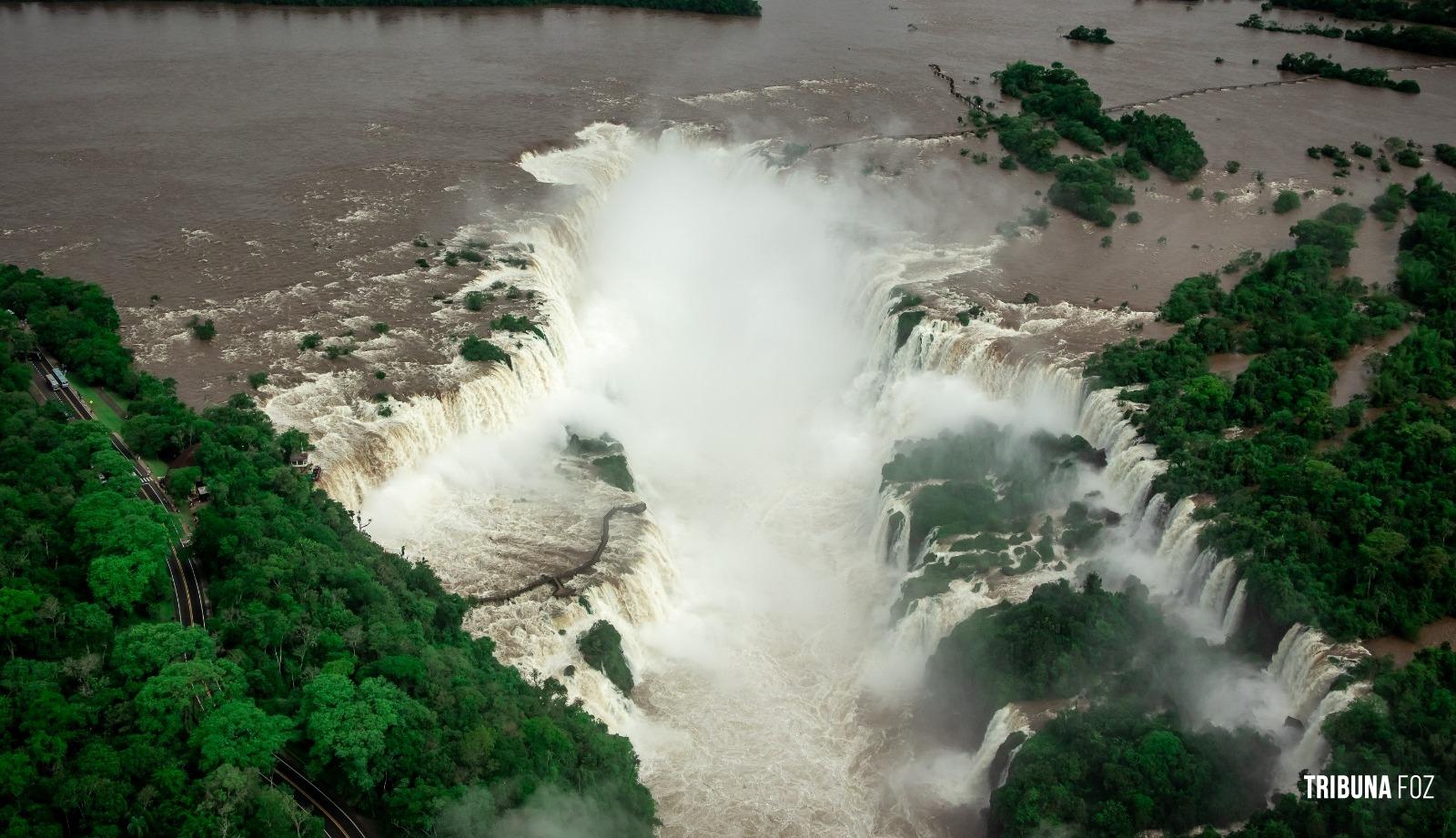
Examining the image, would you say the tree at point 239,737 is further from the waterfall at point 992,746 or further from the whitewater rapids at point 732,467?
the waterfall at point 992,746

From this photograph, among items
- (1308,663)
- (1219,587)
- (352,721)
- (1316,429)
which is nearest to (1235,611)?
(1219,587)

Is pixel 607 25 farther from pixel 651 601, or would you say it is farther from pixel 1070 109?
pixel 651 601

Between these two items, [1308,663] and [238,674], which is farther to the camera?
[1308,663]

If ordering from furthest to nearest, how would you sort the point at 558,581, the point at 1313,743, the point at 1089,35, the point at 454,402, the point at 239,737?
the point at 1089,35, the point at 454,402, the point at 558,581, the point at 1313,743, the point at 239,737

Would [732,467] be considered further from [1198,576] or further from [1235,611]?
[1235,611]

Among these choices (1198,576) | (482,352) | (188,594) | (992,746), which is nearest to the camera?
(188,594)

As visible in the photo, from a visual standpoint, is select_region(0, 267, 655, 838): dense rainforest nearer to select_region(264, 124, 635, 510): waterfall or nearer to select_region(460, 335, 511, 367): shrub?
select_region(264, 124, 635, 510): waterfall

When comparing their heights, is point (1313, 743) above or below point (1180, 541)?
→ below

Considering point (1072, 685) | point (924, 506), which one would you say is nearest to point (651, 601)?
point (924, 506)
